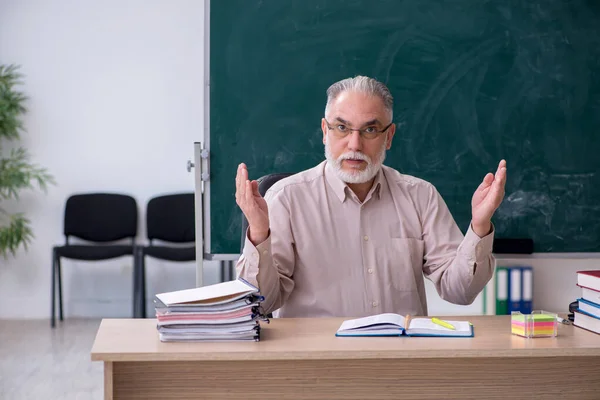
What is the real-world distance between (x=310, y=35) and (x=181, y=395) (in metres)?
2.46

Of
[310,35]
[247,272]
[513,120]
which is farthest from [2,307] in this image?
[247,272]

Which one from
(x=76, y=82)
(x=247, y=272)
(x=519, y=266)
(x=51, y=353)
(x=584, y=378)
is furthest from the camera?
(x=76, y=82)

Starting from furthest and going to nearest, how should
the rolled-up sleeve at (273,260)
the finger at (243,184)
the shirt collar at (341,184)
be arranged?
the shirt collar at (341,184) → the rolled-up sleeve at (273,260) → the finger at (243,184)

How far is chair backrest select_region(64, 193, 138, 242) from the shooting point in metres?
Answer: 6.24

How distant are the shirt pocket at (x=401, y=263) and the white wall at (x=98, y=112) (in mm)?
3961

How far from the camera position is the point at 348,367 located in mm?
1897

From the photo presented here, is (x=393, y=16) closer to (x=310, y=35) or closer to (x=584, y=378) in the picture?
(x=310, y=35)

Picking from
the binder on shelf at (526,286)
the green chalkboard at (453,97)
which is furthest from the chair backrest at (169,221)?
the binder on shelf at (526,286)

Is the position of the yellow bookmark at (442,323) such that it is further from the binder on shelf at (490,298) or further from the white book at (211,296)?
the binder on shelf at (490,298)

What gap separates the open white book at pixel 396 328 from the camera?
196cm

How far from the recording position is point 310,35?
396cm

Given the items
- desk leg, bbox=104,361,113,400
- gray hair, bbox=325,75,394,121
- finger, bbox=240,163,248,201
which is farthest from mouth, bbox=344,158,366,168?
desk leg, bbox=104,361,113,400

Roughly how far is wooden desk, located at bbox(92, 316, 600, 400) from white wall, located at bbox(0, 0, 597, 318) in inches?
180

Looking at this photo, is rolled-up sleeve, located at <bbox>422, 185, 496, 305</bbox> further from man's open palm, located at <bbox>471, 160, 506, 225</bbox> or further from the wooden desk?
the wooden desk
